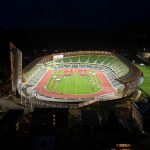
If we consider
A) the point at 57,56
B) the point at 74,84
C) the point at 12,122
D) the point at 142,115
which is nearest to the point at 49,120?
the point at 12,122

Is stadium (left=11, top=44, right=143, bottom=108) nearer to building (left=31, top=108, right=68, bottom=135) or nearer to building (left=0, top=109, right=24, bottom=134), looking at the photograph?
building (left=31, top=108, right=68, bottom=135)

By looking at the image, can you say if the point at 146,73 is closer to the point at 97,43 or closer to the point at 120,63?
the point at 120,63

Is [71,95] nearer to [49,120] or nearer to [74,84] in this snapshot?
[74,84]

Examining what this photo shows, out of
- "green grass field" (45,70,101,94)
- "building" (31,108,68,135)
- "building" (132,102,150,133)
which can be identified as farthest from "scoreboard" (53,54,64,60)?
"building" (31,108,68,135)

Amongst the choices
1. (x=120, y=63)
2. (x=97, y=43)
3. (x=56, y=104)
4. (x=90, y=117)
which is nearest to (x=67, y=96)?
(x=56, y=104)

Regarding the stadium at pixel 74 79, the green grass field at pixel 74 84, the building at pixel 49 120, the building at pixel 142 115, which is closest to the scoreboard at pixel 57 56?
the stadium at pixel 74 79
